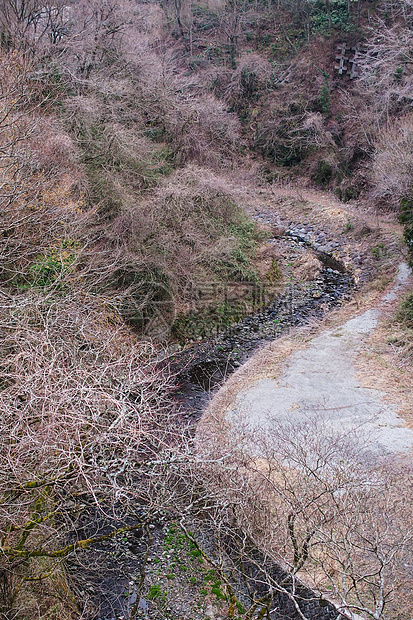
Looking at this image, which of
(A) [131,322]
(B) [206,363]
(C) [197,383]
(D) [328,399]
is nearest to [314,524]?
(D) [328,399]

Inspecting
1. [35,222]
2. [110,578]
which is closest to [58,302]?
[35,222]

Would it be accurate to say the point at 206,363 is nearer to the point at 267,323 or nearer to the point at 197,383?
the point at 197,383

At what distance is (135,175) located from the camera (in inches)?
643

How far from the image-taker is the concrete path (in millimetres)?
10133

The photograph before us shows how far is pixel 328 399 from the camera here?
11516mm

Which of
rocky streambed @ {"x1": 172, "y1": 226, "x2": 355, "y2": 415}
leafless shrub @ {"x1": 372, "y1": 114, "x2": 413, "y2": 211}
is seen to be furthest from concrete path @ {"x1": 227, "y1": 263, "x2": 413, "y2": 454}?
leafless shrub @ {"x1": 372, "y1": 114, "x2": 413, "y2": 211}

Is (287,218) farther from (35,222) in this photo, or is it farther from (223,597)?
(223,597)

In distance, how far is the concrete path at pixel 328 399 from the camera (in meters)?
10.1

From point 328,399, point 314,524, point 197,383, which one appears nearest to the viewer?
point 314,524

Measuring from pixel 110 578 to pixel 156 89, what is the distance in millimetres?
16649

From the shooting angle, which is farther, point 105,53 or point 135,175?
point 105,53

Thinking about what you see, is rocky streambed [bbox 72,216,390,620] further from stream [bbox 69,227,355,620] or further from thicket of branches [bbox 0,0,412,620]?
thicket of branches [bbox 0,0,412,620]

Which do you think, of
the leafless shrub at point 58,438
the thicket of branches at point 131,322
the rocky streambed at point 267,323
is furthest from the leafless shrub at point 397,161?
the leafless shrub at point 58,438

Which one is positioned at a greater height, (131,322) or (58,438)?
(58,438)
